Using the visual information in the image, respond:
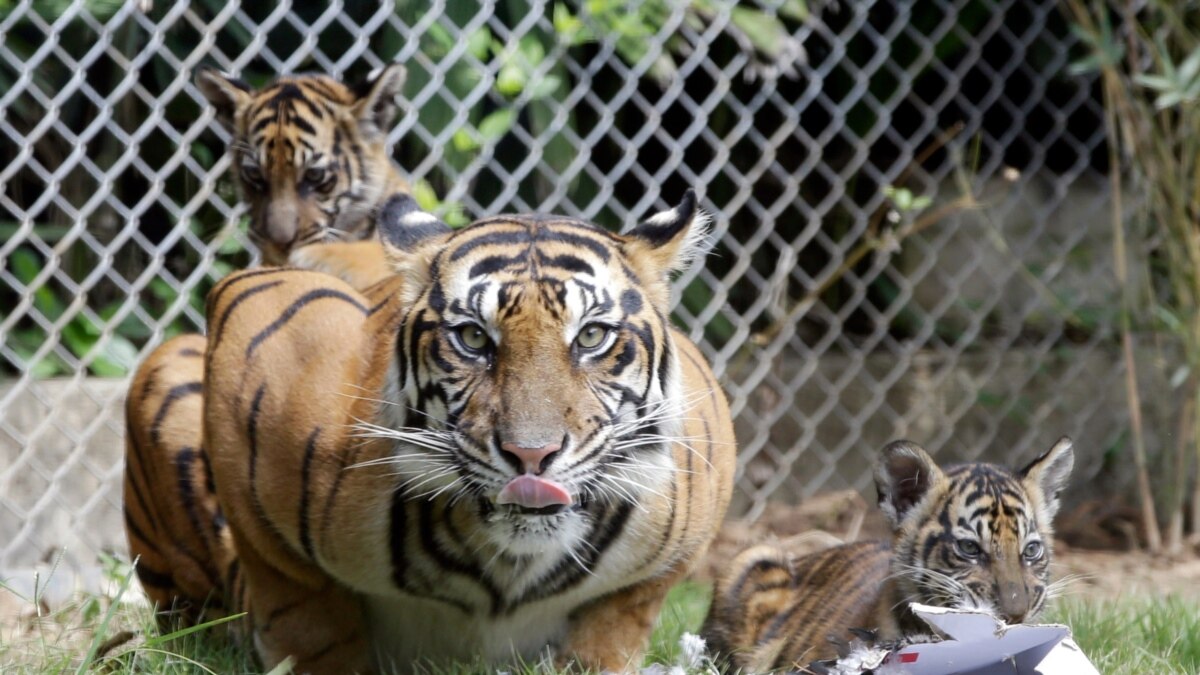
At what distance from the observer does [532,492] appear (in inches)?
103

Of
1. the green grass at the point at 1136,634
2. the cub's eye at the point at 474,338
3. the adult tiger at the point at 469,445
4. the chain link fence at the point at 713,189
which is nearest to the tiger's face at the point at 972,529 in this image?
the green grass at the point at 1136,634

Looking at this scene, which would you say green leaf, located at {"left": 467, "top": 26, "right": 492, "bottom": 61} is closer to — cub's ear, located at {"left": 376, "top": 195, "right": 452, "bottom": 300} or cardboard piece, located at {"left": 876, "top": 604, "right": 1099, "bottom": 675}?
cub's ear, located at {"left": 376, "top": 195, "right": 452, "bottom": 300}

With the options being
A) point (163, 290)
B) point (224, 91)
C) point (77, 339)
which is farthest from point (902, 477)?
point (77, 339)

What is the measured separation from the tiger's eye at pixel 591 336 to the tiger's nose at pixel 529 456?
24cm

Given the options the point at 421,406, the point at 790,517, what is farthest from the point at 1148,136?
the point at 421,406

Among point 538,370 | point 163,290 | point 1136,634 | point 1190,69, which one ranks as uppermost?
point 1190,69

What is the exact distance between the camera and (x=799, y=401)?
6578 mm

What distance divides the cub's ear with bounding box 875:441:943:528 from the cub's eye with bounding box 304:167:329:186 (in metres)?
2.30

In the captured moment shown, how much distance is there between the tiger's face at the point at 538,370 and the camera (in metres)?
2.64

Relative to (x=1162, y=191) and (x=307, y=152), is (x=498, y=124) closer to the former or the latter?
(x=307, y=152)

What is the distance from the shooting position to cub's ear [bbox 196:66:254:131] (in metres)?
4.98

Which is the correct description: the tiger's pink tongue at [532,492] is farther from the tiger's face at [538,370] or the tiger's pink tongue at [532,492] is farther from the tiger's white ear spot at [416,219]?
the tiger's white ear spot at [416,219]

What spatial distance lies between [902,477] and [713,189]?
3308mm

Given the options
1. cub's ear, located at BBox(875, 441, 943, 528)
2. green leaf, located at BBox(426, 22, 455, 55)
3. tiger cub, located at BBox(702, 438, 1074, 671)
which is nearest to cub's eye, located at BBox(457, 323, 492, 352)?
tiger cub, located at BBox(702, 438, 1074, 671)
